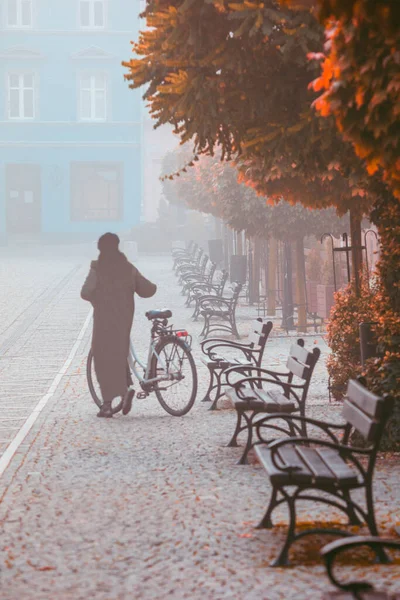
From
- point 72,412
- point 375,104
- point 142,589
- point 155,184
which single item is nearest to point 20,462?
point 72,412

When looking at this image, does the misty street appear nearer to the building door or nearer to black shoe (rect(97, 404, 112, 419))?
black shoe (rect(97, 404, 112, 419))

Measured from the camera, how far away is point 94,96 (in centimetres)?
5684

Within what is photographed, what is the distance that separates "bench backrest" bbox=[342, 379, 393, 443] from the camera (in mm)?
5621

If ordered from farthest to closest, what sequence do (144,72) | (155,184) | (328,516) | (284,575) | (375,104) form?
(155,184) → (144,72) → (328,516) → (284,575) → (375,104)

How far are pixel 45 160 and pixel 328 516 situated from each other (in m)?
50.2

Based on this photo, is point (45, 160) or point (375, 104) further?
point (45, 160)

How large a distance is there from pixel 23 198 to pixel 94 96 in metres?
6.07

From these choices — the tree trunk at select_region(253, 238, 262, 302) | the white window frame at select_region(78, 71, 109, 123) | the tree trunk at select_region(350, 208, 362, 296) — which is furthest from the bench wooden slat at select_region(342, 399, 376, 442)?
the white window frame at select_region(78, 71, 109, 123)

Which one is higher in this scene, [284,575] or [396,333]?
Answer: [396,333]

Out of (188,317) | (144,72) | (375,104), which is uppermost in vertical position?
(144,72)

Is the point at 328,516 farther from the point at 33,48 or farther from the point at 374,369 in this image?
the point at 33,48

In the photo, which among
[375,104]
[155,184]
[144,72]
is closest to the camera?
[375,104]

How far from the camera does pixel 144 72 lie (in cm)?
826

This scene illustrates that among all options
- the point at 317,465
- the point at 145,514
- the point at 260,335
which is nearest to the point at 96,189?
the point at 260,335
